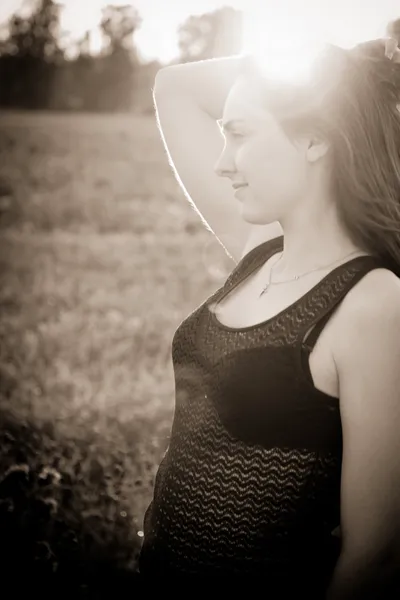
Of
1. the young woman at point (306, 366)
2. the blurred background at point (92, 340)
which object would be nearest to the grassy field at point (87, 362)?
the blurred background at point (92, 340)

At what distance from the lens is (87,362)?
17.6 ft

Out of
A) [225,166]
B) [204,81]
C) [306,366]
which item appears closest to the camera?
[306,366]

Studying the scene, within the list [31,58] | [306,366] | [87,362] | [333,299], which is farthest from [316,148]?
[31,58]

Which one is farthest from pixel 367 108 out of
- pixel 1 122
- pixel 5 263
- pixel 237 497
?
pixel 1 122

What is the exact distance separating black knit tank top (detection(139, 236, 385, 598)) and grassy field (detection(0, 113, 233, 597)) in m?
1.55

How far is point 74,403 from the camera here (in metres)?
4.53

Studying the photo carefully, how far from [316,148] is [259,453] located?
0.62m

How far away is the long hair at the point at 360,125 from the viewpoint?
1614 mm

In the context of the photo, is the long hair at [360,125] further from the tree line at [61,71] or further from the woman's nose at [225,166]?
the tree line at [61,71]

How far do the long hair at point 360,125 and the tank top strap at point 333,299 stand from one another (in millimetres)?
71

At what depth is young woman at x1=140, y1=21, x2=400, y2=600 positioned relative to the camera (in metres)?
1.55

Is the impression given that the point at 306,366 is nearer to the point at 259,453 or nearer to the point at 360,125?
the point at 259,453

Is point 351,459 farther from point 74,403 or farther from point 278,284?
point 74,403

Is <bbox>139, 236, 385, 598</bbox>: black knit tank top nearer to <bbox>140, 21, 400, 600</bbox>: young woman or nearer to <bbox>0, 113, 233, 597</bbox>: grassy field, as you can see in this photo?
<bbox>140, 21, 400, 600</bbox>: young woman
